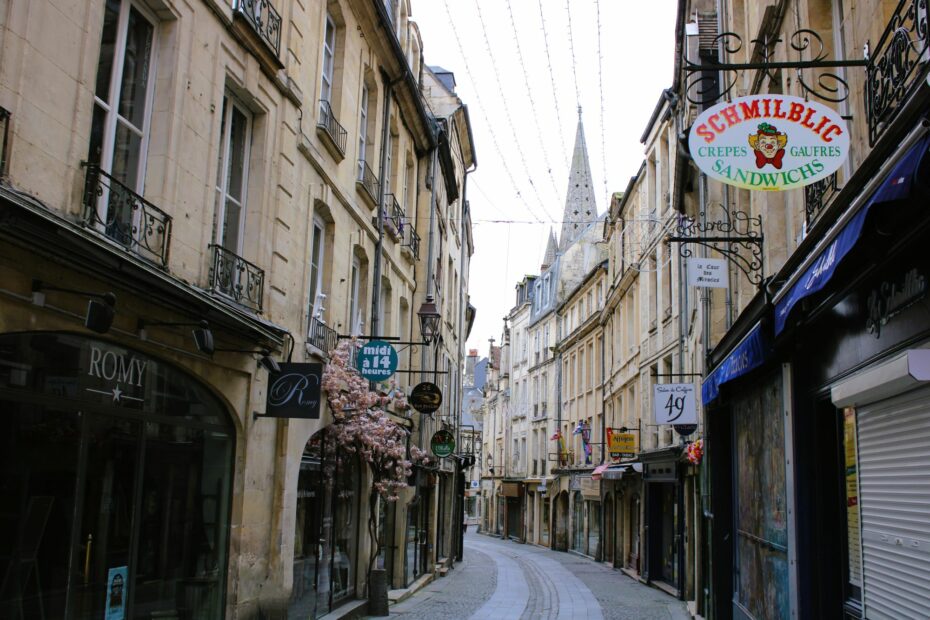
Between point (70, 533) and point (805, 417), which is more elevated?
point (805, 417)

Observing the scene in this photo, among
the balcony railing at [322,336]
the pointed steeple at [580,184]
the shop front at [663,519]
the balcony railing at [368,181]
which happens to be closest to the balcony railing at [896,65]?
the balcony railing at [322,336]

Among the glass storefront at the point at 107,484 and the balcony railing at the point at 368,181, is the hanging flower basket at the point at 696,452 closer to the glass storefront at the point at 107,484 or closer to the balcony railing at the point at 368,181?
the balcony railing at the point at 368,181

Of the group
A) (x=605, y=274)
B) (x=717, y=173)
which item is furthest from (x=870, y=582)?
(x=605, y=274)

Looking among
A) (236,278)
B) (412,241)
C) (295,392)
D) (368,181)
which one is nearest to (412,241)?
(412,241)

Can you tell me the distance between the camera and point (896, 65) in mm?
5645

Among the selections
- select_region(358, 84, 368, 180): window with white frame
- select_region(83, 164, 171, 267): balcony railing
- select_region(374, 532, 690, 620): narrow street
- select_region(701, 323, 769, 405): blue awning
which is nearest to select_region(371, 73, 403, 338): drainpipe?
select_region(358, 84, 368, 180): window with white frame

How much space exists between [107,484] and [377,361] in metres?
5.71

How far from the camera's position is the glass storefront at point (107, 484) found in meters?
5.94

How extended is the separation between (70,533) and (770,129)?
5.86 meters

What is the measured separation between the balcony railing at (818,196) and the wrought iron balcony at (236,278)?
5.58m

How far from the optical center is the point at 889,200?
444 centimetres

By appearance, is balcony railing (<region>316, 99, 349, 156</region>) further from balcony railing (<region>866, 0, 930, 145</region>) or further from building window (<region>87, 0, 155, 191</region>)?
balcony railing (<region>866, 0, 930, 145</region>)

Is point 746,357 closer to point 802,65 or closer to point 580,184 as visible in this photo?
point 802,65

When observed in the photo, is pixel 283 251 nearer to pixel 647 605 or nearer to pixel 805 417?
pixel 805 417
